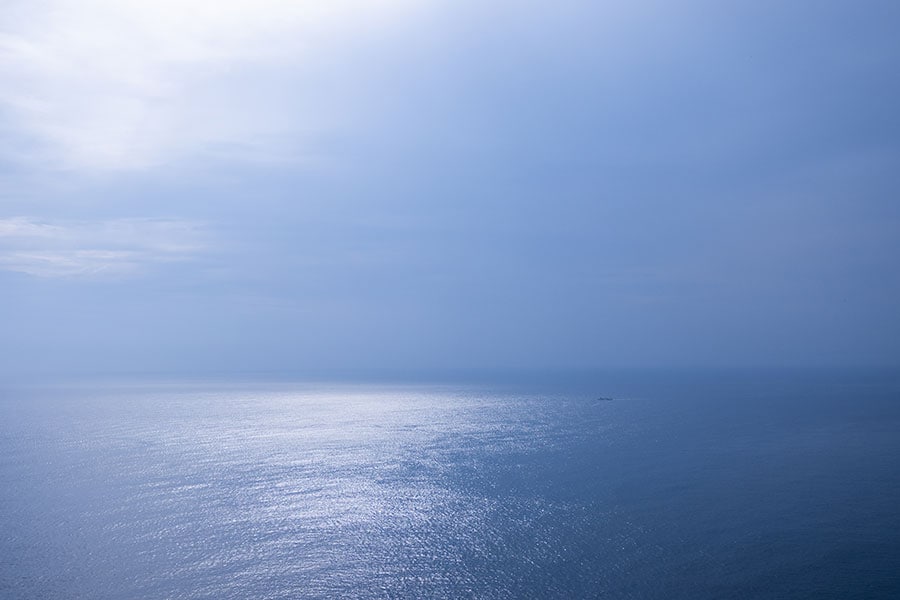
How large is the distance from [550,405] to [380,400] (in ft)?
124

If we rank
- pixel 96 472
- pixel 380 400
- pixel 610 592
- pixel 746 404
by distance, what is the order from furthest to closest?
1. pixel 380 400
2. pixel 746 404
3. pixel 96 472
4. pixel 610 592

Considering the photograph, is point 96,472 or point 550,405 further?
point 550,405

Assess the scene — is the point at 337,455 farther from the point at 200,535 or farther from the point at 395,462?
the point at 200,535

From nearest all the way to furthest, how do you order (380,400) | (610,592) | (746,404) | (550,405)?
(610,592) → (746,404) → (550,405) → (380,400)

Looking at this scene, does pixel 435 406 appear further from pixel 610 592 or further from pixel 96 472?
pixel 610 592

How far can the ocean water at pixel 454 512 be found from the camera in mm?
26719

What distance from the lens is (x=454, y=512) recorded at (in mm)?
37594

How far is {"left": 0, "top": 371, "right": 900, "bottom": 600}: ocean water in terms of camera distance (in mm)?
26719

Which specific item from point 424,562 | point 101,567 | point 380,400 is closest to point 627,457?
point 424,562

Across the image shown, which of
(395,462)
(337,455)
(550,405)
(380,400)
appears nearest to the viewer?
(395,462)

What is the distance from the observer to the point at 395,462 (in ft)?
179

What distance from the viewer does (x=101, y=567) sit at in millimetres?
28531

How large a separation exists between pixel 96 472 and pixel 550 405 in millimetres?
78959

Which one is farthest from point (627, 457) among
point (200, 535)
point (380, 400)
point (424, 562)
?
point (380, 400)
